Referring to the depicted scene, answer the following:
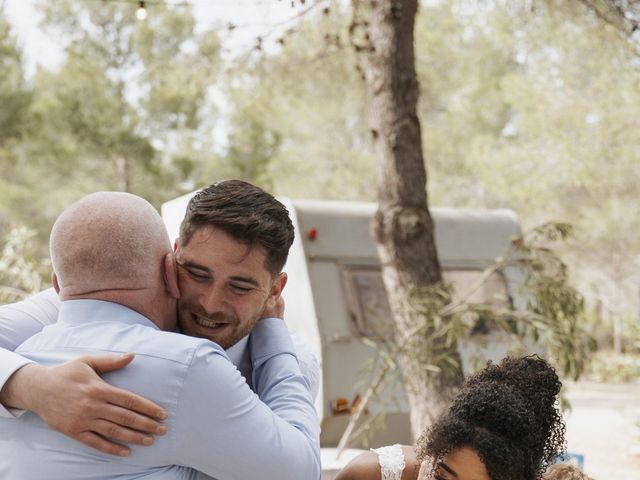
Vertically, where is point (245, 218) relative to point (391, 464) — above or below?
A: above

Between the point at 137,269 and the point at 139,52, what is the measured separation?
64.5 ft

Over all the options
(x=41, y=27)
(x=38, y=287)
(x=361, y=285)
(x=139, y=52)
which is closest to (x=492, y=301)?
(x=361, y=285)

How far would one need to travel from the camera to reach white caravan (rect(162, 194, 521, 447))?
6535mm

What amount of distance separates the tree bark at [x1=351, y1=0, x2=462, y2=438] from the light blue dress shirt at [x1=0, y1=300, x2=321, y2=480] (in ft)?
12.8

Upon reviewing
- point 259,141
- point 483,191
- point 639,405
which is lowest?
point 639,405

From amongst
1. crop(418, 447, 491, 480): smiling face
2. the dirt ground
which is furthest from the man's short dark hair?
the dirt ground

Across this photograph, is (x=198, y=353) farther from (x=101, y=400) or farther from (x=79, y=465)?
(x=79, y=465)

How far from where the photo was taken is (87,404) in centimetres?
164

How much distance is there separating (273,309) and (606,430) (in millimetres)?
10987

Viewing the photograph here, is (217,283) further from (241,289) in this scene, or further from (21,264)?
(21,264)

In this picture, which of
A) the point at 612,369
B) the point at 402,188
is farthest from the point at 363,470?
the point at 612,369

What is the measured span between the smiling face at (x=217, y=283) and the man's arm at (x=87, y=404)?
0.36 metres

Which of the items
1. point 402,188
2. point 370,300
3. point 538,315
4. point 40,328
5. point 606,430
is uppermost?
point 40,328

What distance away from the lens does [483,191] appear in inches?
973
